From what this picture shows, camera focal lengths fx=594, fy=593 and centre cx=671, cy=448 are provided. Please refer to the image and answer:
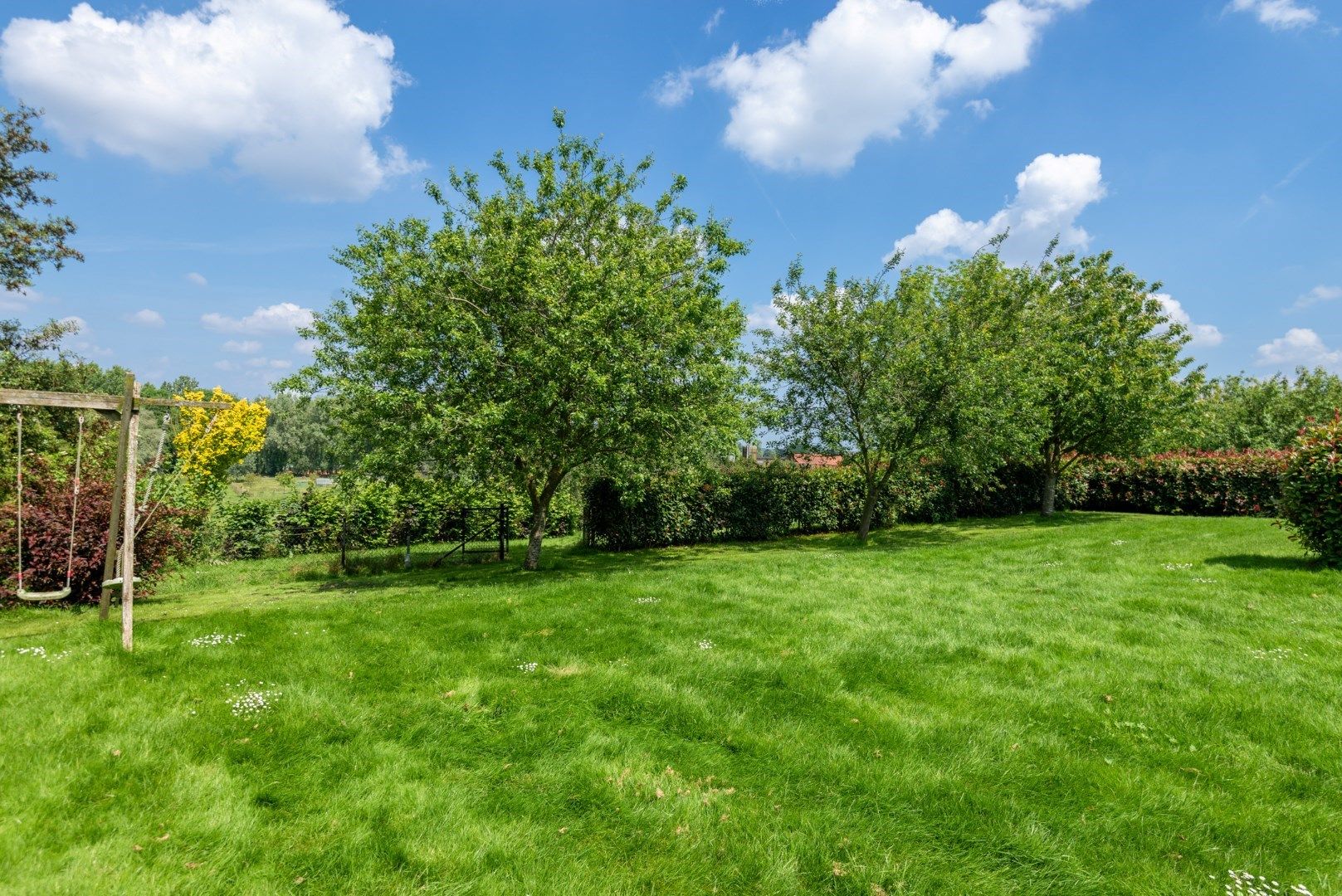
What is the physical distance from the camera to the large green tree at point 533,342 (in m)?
12.6

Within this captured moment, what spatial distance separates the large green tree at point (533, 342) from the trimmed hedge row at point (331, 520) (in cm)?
574

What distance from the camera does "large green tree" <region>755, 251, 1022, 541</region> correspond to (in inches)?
707

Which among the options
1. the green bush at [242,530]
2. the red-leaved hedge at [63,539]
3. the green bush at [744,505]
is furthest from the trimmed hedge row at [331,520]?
the red-leaved hedge at [63,539]

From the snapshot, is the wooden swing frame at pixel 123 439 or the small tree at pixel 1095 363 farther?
the small tree at pixel 1095 363

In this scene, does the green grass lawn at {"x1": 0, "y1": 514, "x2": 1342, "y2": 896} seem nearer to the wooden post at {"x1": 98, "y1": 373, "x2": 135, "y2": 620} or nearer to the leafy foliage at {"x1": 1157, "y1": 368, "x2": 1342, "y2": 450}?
the wooden post at {"x1": 98, "y1": 373, "x2": 135, "y2": 620}

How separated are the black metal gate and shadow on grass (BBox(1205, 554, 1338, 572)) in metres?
16.9

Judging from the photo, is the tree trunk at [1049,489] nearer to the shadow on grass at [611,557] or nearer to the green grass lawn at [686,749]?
the shadow on grass at [611,557]

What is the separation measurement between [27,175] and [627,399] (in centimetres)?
2643

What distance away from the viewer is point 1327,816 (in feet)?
13.5

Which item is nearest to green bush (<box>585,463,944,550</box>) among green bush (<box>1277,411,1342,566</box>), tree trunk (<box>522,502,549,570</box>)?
tree trunk (<box>522,502,549,570</box>)

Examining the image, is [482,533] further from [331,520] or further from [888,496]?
[888,496]

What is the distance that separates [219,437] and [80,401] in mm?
36114

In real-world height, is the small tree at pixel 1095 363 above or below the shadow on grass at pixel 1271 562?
above

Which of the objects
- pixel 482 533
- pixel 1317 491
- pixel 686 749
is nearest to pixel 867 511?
pixel 1317 491
